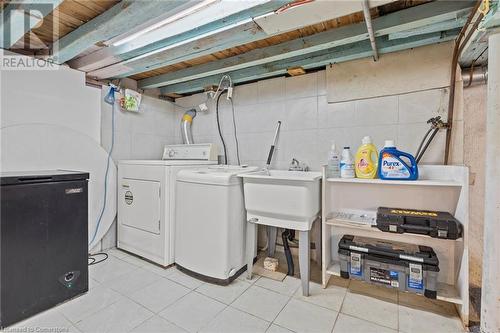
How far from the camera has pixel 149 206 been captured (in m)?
2.10

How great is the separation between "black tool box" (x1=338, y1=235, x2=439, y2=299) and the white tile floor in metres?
0.17

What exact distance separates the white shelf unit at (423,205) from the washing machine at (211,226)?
0.67 m

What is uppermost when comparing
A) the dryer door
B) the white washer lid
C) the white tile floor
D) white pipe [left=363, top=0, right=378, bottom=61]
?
white pipe [left=363, top=0, right=378, bottom=61]

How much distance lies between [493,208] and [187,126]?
2803mm

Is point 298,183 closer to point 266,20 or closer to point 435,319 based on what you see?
point 266,20

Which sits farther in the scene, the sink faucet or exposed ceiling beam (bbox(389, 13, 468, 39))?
the sink faucet

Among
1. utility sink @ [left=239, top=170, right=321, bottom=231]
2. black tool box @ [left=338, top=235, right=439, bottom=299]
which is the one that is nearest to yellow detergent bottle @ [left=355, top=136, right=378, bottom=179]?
utility sink @ [left=239, top=170, right=321, bottom=231]

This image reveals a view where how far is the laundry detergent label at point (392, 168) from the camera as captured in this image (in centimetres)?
152

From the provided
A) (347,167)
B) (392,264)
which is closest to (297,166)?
(347,167)

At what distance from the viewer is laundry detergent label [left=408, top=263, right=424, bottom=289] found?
4.67ft

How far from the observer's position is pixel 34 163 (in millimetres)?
1913

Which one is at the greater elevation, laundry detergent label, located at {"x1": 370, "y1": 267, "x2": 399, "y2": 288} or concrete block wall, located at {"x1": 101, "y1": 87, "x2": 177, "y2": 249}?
concrete block wall, located at {"x1": 101, "y1": 87, "x2": 177, "y2": 249}

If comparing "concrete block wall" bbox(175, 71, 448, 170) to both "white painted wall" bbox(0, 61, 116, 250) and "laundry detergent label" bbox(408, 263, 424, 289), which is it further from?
A: "white painted wall" bbox(0, 61, 116, 250)

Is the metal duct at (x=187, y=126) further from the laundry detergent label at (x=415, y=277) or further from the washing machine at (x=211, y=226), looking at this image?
the laundry detergent label at (x=415, y=277)
